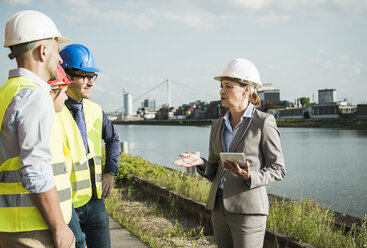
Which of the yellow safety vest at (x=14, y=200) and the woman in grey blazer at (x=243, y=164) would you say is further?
the woman in grey blazer at (x=243, y=164)

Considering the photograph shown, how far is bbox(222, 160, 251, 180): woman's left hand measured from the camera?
2.44m

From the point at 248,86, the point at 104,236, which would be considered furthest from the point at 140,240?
the point at 248,86

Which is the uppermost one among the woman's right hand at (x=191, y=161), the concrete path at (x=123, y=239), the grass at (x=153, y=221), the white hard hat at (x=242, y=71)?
the white hard hat at (x=242, y=71)

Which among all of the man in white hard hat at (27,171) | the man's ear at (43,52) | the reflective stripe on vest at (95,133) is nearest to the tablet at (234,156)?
the reflective stripe on vest at (95,133)

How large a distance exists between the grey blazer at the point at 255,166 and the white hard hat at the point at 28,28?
1.46 meters

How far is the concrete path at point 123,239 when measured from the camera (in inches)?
165

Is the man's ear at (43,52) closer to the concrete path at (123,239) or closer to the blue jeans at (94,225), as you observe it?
the blue jeans at (94,225)

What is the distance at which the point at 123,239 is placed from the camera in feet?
14.5

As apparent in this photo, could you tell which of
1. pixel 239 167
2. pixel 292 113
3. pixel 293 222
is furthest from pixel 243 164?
pixel 292 113

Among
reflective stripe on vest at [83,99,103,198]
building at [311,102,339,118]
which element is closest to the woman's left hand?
reflective stripe on vest at [83,99,103,198]

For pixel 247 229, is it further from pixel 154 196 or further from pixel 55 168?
pixel 154 196

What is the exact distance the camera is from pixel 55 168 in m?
1.82

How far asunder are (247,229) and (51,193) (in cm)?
143

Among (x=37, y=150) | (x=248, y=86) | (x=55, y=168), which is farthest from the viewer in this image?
(x=248, y=86)
